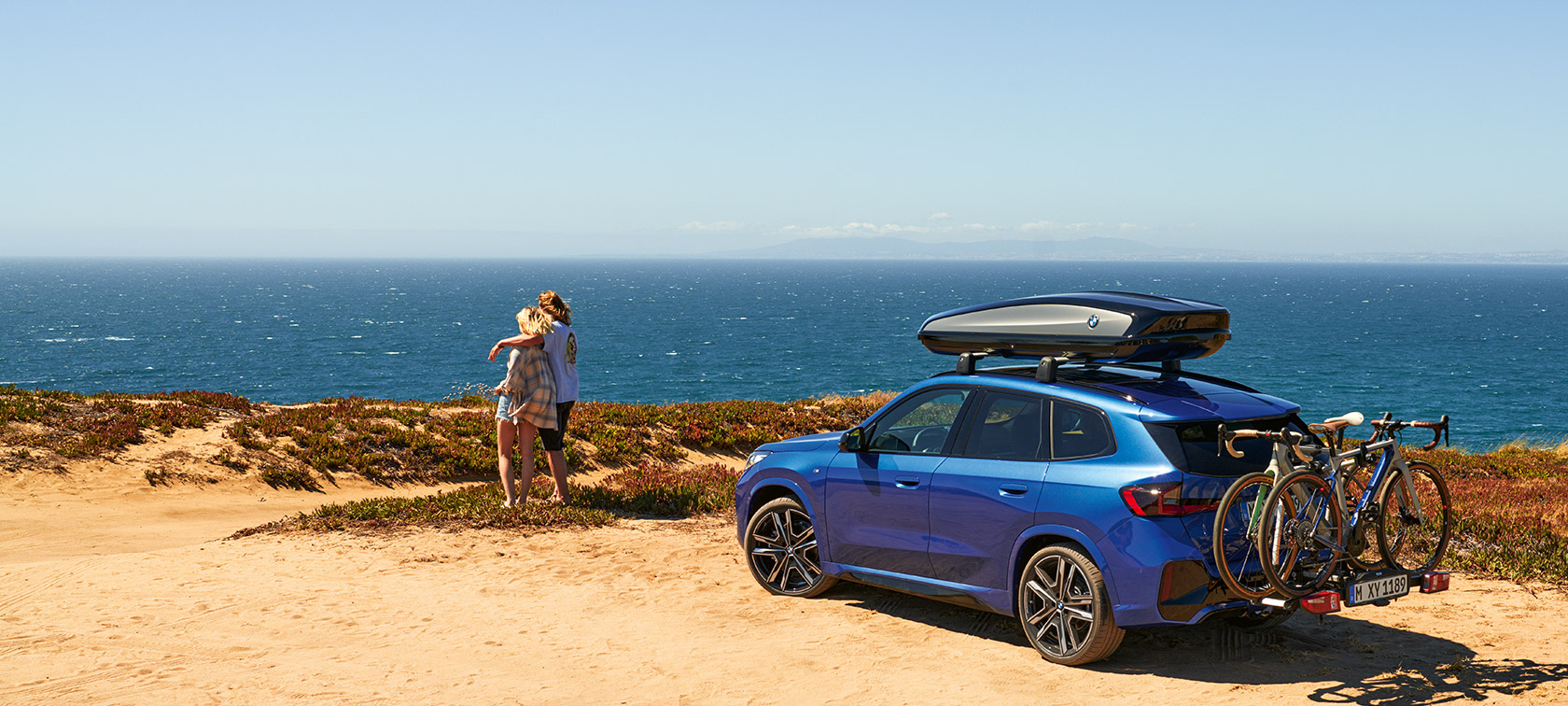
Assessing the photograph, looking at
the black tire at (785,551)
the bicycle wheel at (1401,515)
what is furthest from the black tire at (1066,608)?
the black tire at (785,551)

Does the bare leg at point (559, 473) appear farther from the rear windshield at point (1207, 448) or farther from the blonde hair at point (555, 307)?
the rear windshield at point (1207, 448)

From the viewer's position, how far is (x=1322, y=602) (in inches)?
229

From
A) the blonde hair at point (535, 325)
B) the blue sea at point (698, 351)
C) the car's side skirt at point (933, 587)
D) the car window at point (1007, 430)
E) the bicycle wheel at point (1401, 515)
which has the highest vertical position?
the blonde hair at point (535, 325)

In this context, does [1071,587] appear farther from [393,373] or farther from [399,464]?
[393,373]

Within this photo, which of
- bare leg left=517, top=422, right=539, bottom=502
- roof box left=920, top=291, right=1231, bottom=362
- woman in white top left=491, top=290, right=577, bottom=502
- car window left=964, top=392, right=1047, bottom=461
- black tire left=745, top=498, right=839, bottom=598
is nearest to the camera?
roof box left=920, top=291, right=1231, bottom=362

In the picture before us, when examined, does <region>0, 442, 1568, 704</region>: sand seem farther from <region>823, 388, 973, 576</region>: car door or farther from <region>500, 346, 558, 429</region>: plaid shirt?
<region>500, 346, 558, 429</region>: plaid shirt

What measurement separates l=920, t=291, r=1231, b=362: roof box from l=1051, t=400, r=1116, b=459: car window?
43 cm

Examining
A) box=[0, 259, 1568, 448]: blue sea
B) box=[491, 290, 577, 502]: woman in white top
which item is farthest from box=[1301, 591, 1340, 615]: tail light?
box=[0, 259, 1568, 448]: blue sea

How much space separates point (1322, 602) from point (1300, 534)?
Result: 370 mm

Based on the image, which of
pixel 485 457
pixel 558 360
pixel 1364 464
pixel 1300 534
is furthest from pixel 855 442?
pixel 485 457

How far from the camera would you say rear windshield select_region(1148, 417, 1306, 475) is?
233 inches

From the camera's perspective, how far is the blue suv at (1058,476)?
592cm

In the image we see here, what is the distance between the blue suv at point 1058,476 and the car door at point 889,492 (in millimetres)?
12

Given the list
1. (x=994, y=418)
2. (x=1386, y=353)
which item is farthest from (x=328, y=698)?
(x=1386, y=353)
